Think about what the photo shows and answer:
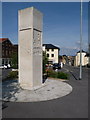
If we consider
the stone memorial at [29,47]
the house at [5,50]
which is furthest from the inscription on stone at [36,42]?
the house at [5,50]

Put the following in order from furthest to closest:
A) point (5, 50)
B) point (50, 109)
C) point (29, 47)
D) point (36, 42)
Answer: point (5, 50), point (36, 42), point (29, 47), point (50, 109)

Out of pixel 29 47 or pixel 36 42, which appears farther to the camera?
pixel 36 42

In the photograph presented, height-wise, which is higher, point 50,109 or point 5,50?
point 5,50

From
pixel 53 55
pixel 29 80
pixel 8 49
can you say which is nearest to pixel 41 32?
pixel 29 80

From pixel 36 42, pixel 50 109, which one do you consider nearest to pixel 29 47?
pixel 36 42

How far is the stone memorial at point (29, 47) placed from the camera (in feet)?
34.0

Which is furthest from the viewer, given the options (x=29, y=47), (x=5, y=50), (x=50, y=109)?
(x=5, y=50)

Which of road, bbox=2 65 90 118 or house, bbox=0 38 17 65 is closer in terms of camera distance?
road, bbox=2 65 90 118

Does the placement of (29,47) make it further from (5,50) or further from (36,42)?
(5,50)

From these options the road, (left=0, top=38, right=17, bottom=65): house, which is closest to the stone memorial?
the road

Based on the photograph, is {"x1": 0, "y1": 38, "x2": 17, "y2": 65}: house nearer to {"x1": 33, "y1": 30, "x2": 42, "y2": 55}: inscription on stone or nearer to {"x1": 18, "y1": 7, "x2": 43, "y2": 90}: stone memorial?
{"x1": 18, "y1": 7, "x2": 43, "y2": 90}: stone memorial

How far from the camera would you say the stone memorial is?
1035 cm

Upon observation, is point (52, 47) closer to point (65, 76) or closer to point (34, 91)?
point (65, 76)

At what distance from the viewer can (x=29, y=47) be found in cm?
1045
